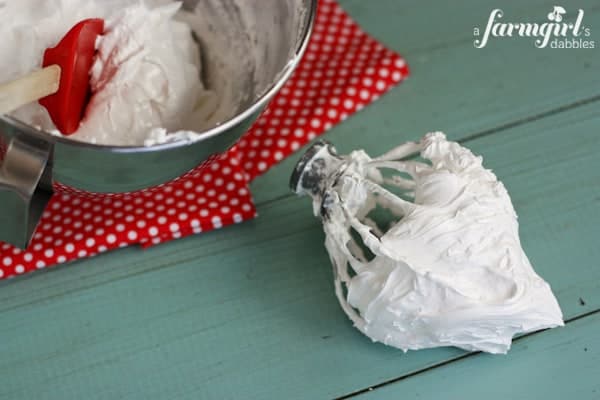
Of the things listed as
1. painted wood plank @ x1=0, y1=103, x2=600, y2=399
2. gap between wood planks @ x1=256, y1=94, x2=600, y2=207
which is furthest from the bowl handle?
gap between wood planks @ x1=256, y1=94, x2=600, y2=207

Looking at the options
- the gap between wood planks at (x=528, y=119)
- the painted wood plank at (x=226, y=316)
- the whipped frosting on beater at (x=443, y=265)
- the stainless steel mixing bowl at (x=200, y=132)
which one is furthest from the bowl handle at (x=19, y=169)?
the gap between wood planks at (x=528, y=119)

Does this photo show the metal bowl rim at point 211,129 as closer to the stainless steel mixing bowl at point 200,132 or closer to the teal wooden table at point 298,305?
the stainless steel mixing bowl at point 200,132

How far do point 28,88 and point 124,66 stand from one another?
0.34 feet

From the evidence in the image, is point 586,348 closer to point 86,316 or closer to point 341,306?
point 341,306

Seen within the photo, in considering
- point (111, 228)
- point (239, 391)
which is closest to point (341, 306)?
point (239, 391)

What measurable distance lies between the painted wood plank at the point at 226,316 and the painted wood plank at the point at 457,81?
83 millimetres

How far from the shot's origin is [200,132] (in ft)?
1.90

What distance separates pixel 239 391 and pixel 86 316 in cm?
15

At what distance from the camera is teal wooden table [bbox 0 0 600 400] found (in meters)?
0.63

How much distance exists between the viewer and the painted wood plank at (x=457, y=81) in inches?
30.4

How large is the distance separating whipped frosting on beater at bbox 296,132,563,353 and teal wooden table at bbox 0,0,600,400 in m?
0.04

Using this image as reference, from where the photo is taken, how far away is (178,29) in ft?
2.33

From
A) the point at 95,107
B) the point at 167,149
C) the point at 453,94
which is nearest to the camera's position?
the point at 167,149

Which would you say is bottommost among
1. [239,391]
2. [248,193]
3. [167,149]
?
[239,391]
